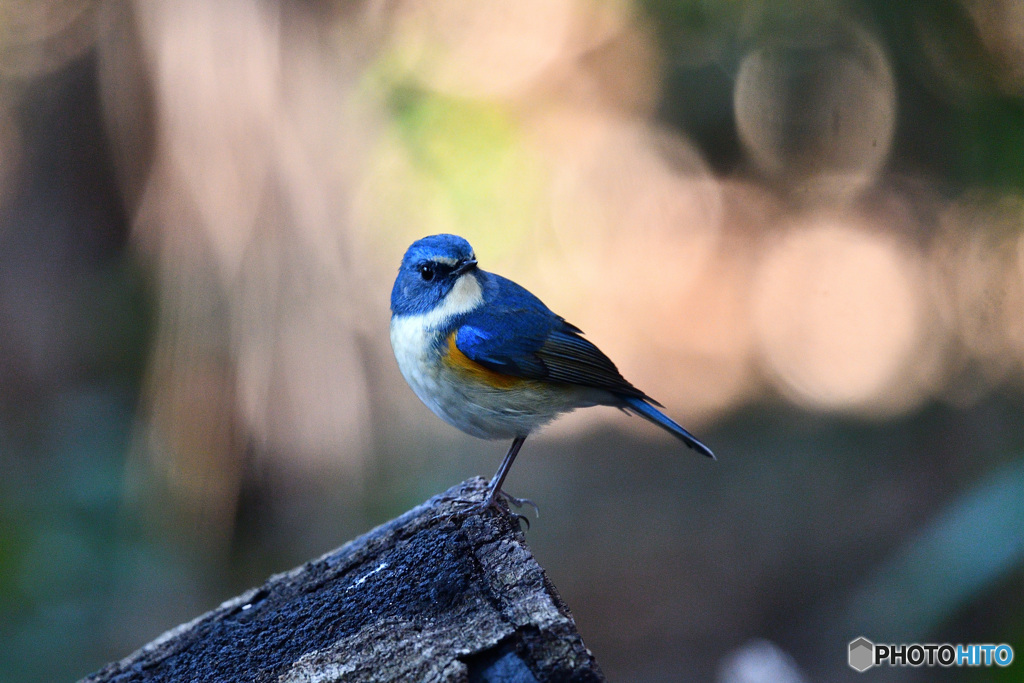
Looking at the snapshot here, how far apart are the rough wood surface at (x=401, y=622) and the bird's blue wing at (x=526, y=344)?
650 mm

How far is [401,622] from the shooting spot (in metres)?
2.02

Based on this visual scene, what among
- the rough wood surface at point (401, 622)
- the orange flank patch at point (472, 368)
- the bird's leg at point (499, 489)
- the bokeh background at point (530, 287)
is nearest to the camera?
the rough wood surface at point (401, 622)

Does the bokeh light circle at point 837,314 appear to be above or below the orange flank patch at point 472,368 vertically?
above

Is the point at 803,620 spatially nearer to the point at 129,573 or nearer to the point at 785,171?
the point at 785,171

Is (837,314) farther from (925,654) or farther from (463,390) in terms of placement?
(463,390)

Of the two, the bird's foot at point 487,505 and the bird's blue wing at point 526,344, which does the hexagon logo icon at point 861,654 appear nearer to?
the bird's blue wing at point 526,344

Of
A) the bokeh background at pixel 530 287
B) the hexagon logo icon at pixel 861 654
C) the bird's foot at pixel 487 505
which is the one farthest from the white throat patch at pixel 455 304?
the hexagon logo icon at pixel 861 654

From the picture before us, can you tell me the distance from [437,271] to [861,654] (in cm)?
344

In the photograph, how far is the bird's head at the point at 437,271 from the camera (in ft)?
10.1

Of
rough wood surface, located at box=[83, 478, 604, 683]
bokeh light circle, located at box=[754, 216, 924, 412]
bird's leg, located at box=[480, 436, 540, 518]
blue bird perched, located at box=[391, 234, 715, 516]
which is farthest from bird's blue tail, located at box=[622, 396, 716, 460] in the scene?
bokeh light circle, located at box=[754, 216, 924, 412]

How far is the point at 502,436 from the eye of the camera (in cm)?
307

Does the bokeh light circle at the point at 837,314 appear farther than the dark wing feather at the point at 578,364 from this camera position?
Yes

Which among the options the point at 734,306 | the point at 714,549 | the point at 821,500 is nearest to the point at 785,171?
the point at 734,306

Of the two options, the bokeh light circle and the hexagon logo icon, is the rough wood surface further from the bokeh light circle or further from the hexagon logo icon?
the bokeh light circle
